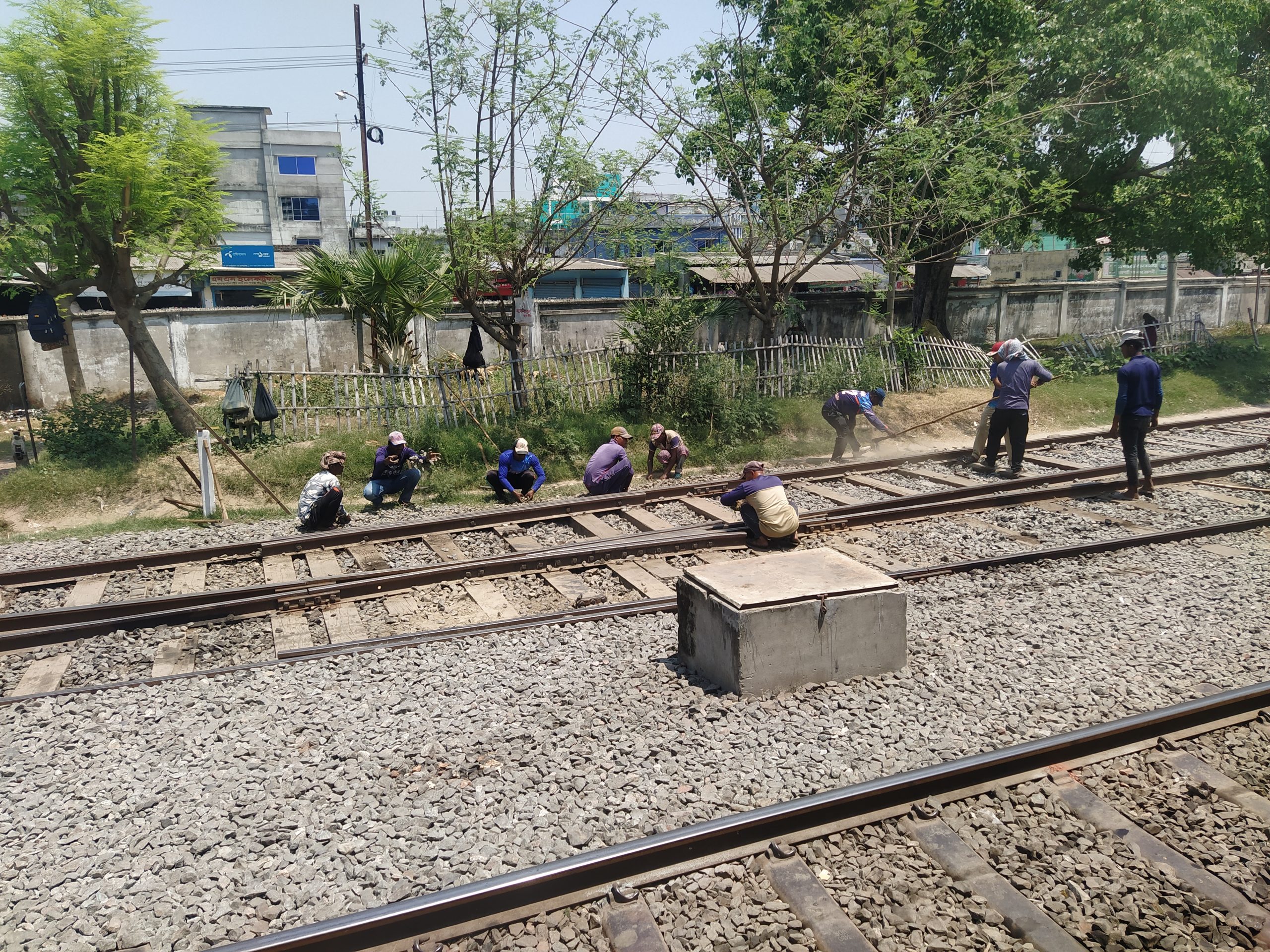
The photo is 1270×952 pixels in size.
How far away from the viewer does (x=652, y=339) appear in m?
15.1

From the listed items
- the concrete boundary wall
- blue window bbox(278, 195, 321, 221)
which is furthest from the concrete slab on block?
blue window bbox(278, 195, 321, 221)

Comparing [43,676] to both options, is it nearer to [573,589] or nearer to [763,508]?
[573,589]

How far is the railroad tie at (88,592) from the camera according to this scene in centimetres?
830

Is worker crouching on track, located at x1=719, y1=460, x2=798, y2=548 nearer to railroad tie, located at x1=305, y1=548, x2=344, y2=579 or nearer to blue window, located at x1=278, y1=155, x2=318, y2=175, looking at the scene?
railroad tie, located at x1=305, y1=548, x2=344, y2=579

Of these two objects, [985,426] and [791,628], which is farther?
[985,426]

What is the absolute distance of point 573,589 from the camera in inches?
327

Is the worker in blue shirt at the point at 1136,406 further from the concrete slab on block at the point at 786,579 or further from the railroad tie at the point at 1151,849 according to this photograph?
the railroad tie at the point at 1151,849

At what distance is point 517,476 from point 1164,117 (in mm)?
15004

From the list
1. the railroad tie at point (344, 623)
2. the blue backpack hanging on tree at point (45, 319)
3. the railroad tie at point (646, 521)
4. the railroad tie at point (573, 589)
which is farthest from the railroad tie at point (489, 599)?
the blue backpack hanging on tree at point (45, 319)

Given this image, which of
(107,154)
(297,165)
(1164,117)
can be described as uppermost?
(297,165)

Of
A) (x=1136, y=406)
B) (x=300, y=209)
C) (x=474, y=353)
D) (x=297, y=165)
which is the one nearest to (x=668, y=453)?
(x=1136, y=406)

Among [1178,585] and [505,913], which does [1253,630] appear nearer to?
[1178,585]

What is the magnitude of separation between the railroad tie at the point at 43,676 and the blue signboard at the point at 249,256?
1327 inches

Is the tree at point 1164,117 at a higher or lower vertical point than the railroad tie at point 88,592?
higher
